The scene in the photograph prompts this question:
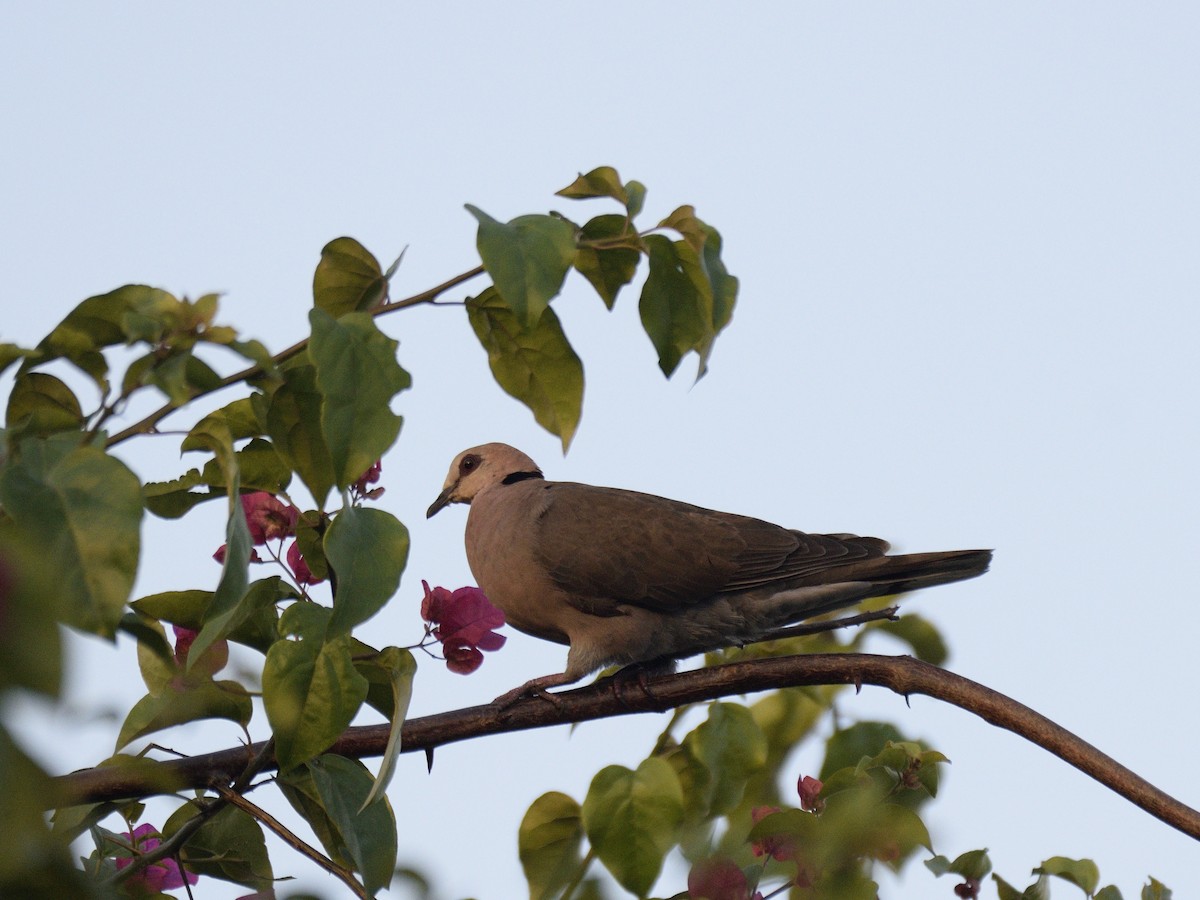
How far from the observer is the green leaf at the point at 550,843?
7.02 feet

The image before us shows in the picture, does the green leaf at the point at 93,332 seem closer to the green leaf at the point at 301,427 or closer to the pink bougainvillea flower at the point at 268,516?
the green leaf at the point at 301,427

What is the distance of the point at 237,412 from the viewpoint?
2.00 meters

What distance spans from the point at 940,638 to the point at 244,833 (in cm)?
149

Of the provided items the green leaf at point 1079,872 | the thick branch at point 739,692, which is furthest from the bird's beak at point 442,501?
the green leaf at point 1079,872

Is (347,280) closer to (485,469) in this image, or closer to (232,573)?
(232,573)

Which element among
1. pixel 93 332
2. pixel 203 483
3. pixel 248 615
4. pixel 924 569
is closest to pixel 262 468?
pixel 203 483

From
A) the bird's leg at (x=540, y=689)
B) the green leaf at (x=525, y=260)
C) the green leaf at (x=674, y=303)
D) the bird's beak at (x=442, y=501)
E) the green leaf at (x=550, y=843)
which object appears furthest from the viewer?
the bird's beak at (x=442, y=501)

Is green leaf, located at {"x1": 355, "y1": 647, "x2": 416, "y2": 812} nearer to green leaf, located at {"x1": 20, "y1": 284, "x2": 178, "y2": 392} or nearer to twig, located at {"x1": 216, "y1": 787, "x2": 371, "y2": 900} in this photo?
twig, located at {"x1": 216, "y1": 787, "x2": 371, "y2": 900}

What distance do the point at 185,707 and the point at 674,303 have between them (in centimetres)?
101

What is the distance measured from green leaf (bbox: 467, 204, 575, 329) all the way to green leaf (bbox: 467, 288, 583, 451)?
1.13 ft

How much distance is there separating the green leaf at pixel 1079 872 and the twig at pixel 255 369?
1358mm

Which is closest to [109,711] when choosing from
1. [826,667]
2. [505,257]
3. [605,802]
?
[605,802]

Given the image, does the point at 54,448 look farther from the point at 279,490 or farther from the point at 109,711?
the point at 279,490

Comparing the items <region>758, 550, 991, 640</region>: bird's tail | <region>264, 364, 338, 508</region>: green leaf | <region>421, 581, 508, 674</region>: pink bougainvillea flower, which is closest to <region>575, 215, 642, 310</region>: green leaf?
<region>264, 364, 338, 508</region>: green leaf
